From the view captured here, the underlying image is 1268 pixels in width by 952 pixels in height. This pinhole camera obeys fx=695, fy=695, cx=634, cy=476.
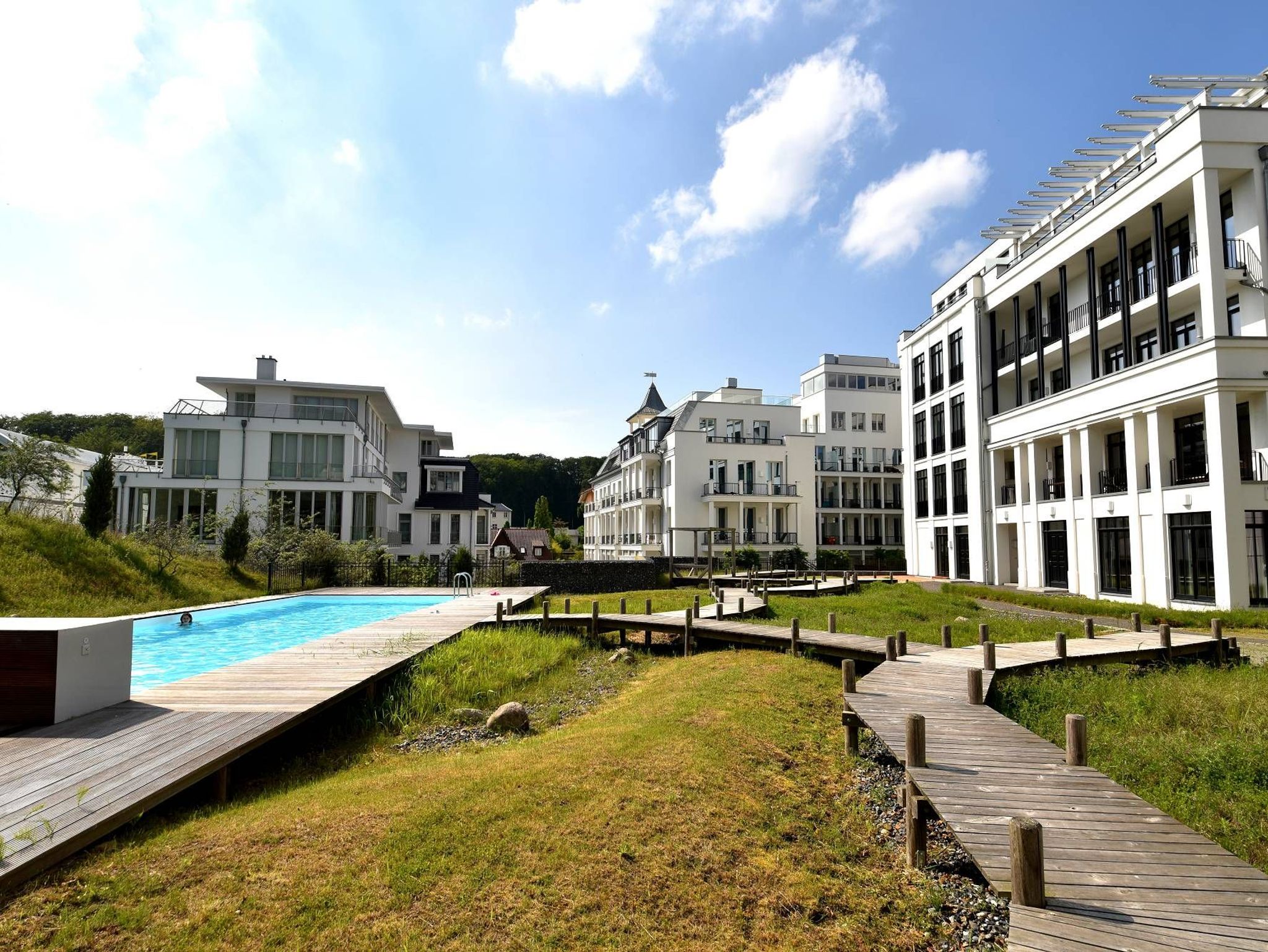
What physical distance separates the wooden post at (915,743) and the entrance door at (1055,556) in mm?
25374

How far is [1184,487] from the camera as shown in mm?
21344

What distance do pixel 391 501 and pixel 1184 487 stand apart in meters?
36.7

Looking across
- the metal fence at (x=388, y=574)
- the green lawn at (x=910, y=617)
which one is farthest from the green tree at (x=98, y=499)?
the green lawn at (x=910, y=617)

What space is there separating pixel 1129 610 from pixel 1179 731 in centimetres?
1264

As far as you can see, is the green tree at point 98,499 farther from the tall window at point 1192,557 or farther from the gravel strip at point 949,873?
the tall window at point 1192,557

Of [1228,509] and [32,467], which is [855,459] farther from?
[32,467]

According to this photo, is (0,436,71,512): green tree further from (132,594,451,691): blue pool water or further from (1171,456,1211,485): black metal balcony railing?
(1171,456,1211,485): black metal balcony railing

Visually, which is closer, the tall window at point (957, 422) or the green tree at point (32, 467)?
the green tree at point (32, 467)

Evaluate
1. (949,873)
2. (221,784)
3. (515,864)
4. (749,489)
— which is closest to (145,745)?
(221,784)

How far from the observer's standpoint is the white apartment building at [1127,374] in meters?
20.3

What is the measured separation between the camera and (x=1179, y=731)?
930 centimetres

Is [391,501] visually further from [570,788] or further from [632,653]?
[570,788]

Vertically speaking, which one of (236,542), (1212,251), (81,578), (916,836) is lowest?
(916,836)

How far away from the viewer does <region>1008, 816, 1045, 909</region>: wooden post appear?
4.50 m
